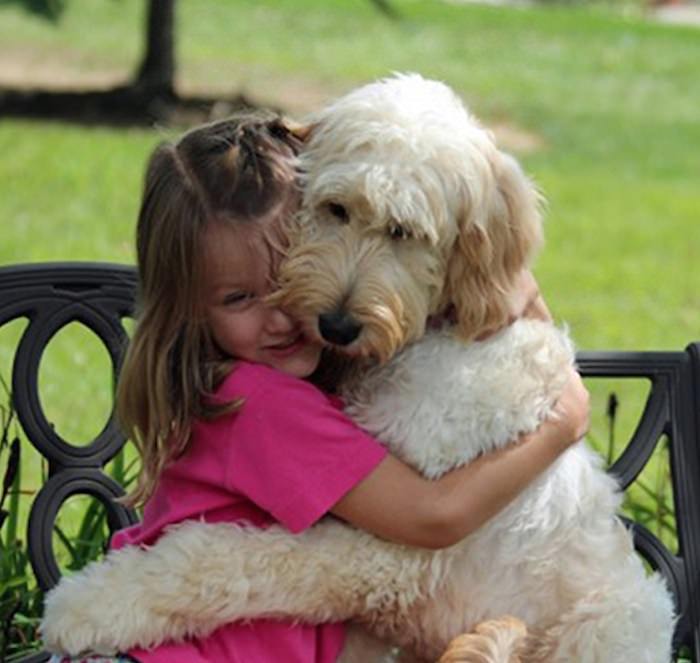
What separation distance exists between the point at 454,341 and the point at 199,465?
1.81 feet

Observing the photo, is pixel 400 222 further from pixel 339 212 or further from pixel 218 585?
pixel 218 585

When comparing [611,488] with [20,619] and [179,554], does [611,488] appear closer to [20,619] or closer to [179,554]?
[179,554]

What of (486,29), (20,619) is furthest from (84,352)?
(486,29)

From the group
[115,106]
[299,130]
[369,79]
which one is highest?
[299,130]

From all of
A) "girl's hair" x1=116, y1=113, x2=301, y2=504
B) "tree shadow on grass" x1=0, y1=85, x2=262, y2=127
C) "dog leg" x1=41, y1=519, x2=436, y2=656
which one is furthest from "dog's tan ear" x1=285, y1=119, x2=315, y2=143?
"tree shadow on grass" x1=0, y1=85, x2=262, y2=127

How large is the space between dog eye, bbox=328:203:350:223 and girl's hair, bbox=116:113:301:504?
0.13 meters

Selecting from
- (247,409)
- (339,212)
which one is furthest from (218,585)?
(339,212)

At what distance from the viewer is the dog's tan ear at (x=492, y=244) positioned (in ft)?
11.7

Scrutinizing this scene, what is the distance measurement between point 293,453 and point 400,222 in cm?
49

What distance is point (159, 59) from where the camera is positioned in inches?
592

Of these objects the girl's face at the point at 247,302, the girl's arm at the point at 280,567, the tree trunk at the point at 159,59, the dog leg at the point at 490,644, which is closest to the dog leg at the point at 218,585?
the girl's arm at the point at 280,567

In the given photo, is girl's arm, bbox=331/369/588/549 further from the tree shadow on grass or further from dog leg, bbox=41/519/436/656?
→ the tree shadow on grass

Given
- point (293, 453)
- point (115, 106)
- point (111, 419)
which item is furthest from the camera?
point (115, 106)

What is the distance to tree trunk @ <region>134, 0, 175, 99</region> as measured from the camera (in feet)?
49.1
